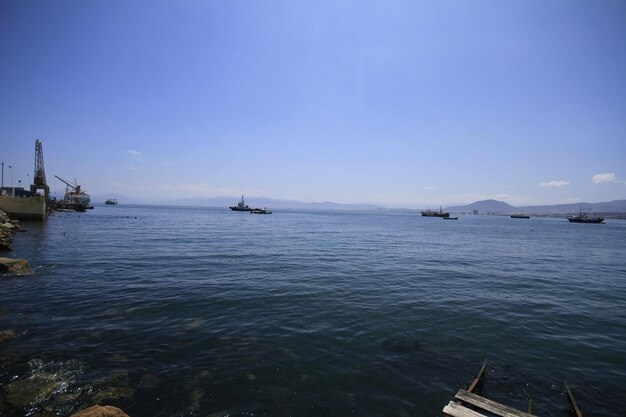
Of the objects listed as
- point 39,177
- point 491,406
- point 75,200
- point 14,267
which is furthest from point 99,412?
point 75,200

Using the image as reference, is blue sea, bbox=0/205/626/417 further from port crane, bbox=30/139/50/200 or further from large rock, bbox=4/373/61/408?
port crane, bbox=30/139/50/200

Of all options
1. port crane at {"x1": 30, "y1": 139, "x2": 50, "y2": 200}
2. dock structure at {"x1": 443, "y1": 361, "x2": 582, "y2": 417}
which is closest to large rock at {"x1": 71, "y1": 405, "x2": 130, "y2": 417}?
dock structure at {"x1": 443, "y1": 361, "x2": 582, "y2": 417}

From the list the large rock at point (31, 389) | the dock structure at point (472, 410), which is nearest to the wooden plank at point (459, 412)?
the dock structure at point (472, 410)

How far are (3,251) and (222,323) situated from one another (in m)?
28.6

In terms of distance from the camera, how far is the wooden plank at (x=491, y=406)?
5886mm

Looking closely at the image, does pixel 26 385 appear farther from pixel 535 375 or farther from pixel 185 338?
pixel 535 375

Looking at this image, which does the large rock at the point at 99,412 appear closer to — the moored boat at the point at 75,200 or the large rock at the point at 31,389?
the large rock at the point at 31,389

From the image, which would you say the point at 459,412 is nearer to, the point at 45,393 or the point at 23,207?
the point at 45,393

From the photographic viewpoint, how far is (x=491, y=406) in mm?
6082

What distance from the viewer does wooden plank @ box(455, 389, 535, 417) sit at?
589cm

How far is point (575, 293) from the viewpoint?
18812 mm

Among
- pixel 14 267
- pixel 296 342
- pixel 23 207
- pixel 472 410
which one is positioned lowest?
pixel 296 342

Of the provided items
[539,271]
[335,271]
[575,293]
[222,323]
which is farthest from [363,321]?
[539,271]

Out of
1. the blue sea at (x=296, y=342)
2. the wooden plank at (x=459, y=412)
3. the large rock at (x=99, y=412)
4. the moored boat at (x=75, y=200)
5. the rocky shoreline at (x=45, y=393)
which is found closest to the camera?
the large rock at (x=99, y=412)
